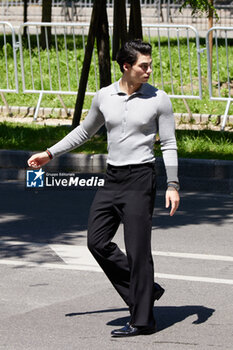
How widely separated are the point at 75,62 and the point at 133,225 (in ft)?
30.7

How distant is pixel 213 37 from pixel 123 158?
29.9ft

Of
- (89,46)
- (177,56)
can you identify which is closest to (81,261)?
(89,46)

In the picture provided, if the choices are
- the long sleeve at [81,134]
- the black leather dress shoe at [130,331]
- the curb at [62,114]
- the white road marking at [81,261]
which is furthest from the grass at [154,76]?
the black leather dress shoe at [130,331]

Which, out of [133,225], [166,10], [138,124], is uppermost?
[138,124]

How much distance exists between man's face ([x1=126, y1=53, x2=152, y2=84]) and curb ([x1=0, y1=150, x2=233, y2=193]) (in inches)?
200

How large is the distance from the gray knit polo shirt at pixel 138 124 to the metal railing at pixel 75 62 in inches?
324

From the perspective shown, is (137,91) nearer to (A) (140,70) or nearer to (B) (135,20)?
(A) (140,70)

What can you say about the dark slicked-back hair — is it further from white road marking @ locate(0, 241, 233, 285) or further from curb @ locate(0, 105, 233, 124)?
curb @ locate(0, 105, 233, 124)

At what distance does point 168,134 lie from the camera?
211 inches

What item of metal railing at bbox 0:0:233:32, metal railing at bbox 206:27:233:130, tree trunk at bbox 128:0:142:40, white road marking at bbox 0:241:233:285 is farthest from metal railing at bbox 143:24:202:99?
metal railing at bbox 0:0:233:32

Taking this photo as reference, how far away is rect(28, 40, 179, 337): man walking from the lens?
530 cm

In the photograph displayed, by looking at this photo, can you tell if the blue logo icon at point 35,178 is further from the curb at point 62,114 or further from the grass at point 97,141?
the curb at point 62,114

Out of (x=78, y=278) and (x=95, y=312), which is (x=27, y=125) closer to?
(x=78, y=278)

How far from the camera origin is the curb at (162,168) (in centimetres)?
1036
